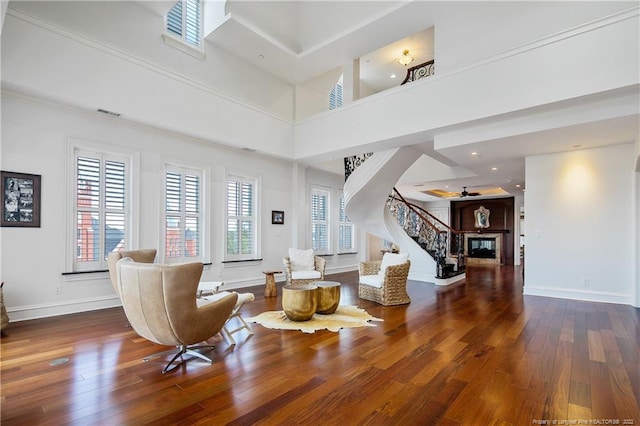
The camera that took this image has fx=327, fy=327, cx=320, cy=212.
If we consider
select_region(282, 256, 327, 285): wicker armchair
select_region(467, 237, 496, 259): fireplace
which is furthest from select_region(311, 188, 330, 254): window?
select_region(467, 237, 496, 259): fireplace

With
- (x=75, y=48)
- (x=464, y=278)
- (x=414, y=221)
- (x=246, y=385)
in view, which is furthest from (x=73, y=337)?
(x=464, y=278)

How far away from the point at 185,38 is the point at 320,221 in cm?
565

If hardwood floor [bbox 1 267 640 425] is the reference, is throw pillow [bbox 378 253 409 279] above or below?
above

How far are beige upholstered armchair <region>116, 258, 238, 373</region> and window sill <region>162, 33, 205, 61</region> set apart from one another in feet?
15.4

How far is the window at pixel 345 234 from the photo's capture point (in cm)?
1042

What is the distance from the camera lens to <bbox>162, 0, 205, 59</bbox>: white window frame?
596cm

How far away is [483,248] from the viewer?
13945mm

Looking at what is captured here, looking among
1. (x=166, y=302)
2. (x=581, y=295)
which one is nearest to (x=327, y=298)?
(x=166, y=302)

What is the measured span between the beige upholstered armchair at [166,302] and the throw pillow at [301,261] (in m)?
3.91

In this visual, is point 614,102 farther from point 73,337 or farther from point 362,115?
point 73,337

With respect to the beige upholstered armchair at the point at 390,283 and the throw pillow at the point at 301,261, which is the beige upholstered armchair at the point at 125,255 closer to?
the throw pillow at the point at 301,261

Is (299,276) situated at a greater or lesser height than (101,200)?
lesser

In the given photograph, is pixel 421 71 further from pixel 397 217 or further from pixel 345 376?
pixel 345 376

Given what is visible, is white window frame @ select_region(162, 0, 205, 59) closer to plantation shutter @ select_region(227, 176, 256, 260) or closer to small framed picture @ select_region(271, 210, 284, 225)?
plantation shutter @ select_region(227, 176, 256, 260)
